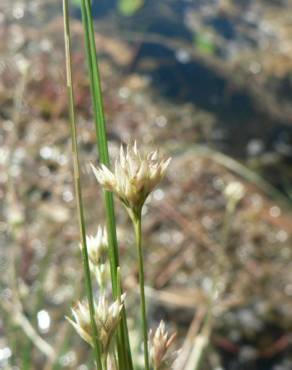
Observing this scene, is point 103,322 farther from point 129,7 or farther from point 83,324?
point 129,7

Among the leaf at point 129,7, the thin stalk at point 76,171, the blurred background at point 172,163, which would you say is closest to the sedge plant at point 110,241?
the thin stalk at point 76,171

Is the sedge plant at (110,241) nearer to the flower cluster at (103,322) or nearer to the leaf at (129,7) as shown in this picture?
the flower cluster at (103,322)

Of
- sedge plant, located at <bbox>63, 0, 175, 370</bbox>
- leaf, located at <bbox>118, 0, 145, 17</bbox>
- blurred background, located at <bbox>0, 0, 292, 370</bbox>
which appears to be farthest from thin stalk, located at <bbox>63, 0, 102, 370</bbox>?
leaf, located at <bbox>118, 0, 145, 17</bbox>

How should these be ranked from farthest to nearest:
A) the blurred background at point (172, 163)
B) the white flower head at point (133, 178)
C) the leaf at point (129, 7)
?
1. the leaf at point (129, 7)
2. the blurred background at point (172, 163)
3. the white flower head at point (133, 178)

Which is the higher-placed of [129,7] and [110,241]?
[129,7]

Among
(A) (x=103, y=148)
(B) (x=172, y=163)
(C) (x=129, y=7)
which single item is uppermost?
(C) (x=129, y=7)

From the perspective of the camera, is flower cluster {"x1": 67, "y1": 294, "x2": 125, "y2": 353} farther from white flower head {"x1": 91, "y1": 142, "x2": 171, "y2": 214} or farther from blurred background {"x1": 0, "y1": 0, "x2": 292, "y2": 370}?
blurred background {"x1": 0, "y1": 0, "x2": 292, "y2": 370}

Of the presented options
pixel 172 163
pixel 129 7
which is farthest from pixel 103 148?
pixel 129 7

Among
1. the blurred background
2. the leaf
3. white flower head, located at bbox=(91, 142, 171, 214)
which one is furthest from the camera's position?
the leaf
